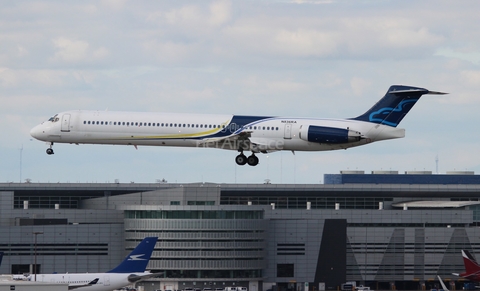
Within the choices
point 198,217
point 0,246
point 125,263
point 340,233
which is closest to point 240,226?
point 198,217

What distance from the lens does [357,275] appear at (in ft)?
466

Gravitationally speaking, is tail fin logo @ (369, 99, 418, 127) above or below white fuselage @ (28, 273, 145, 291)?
above

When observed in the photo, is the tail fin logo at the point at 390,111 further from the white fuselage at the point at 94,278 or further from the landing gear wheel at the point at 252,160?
the white fuselage at the point at 94,278

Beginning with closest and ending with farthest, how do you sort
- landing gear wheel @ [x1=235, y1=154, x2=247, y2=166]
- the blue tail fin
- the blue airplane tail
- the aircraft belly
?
the aircraft belly < the blue airplane tail < landing gear wheel @ [x1=235, y1=154, x2=247, y2=166] < the blue tail fin

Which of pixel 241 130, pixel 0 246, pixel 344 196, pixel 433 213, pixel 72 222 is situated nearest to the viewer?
pixel 241 130

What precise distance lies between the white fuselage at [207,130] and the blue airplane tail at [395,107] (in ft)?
2.23

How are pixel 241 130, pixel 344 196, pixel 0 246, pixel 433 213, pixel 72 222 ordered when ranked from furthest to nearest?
pixel 344 196
pixel 433 213
pixel 72 222
pixel 0 246
pixel 241 130

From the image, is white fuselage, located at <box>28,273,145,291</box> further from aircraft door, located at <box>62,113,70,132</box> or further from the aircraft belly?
the aircraft belly

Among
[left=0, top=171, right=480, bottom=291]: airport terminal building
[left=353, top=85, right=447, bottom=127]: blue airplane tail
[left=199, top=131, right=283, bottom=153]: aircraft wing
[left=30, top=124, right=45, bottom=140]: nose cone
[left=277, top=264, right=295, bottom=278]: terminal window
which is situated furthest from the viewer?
[left=277, top=264, right=295, bottom=278]: terminal window

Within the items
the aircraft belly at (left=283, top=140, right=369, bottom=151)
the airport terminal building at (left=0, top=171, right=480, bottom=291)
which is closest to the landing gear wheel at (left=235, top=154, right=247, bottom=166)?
the aircraft belly at (left=283, top=140, right=369, bottom=151)

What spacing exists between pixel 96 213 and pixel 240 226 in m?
17.4

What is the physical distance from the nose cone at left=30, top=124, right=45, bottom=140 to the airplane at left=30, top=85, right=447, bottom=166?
243 centimetres

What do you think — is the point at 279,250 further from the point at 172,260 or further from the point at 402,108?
the point at 402,108

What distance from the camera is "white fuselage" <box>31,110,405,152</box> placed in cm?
9425
